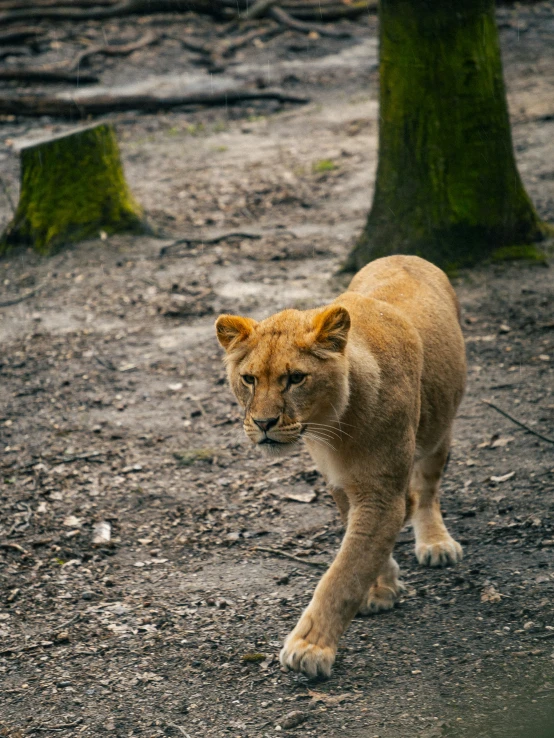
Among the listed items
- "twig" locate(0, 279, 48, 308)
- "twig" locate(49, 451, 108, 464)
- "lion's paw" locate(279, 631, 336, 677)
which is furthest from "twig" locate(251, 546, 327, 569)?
"twig" locate(0, 279, 48, 308)

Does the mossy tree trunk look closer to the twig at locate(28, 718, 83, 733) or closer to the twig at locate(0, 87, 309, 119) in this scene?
the twig at locate(28, 718, 83, 733)

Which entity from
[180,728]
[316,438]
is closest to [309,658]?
[180,728]

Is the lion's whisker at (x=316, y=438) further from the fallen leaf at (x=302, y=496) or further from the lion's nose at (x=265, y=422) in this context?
the fallen leaf at (x=302, y=496)

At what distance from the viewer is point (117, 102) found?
46.8ft

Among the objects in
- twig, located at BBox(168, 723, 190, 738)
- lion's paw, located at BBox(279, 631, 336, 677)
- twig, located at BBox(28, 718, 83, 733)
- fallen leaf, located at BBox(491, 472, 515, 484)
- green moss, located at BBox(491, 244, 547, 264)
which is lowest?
fallen leaf, located at BBox(491, 472, 515, 484)

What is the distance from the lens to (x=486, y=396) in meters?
6.48

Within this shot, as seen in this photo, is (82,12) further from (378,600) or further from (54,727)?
(54,727)

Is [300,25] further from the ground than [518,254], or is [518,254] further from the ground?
[518,254]

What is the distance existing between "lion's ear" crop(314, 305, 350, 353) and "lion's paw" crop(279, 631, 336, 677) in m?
1.24

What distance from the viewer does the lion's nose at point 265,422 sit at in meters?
3.77

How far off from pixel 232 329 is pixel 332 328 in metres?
0.46

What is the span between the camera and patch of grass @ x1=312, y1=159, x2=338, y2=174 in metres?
11.9

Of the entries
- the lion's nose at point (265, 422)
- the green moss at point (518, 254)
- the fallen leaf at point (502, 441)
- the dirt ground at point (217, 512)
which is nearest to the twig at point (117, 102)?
the dirt ground at point (217, 512)

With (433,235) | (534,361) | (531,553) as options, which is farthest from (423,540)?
(433,235)
